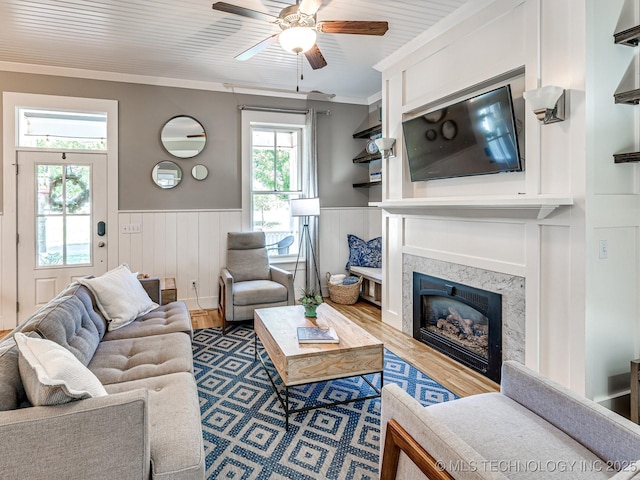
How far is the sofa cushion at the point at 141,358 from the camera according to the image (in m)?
1.97

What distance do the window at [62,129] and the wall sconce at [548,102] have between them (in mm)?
4267

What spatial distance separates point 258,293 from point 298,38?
8.03ft

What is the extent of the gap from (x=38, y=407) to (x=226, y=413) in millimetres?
1303

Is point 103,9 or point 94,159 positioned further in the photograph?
point 94,159

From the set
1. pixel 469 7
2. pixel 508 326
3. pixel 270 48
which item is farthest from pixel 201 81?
pixel 508 326

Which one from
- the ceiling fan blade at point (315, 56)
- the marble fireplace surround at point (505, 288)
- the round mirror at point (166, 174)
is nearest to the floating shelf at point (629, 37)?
the marble fireplace surround at point (505, 288)

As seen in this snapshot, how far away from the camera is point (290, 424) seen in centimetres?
222

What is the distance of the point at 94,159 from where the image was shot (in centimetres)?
423

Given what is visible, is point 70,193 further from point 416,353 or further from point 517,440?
point 517,440

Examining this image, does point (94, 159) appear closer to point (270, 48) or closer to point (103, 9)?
point (103, 9)

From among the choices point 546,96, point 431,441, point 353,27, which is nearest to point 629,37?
point 546,96

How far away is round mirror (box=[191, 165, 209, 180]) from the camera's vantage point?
4.64 m

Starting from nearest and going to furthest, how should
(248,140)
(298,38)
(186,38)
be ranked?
(298,38) → (186,38) → (248,140)

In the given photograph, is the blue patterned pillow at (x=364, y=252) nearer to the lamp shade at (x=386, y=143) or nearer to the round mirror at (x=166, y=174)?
the lamp shade at (x=386, y=143)
